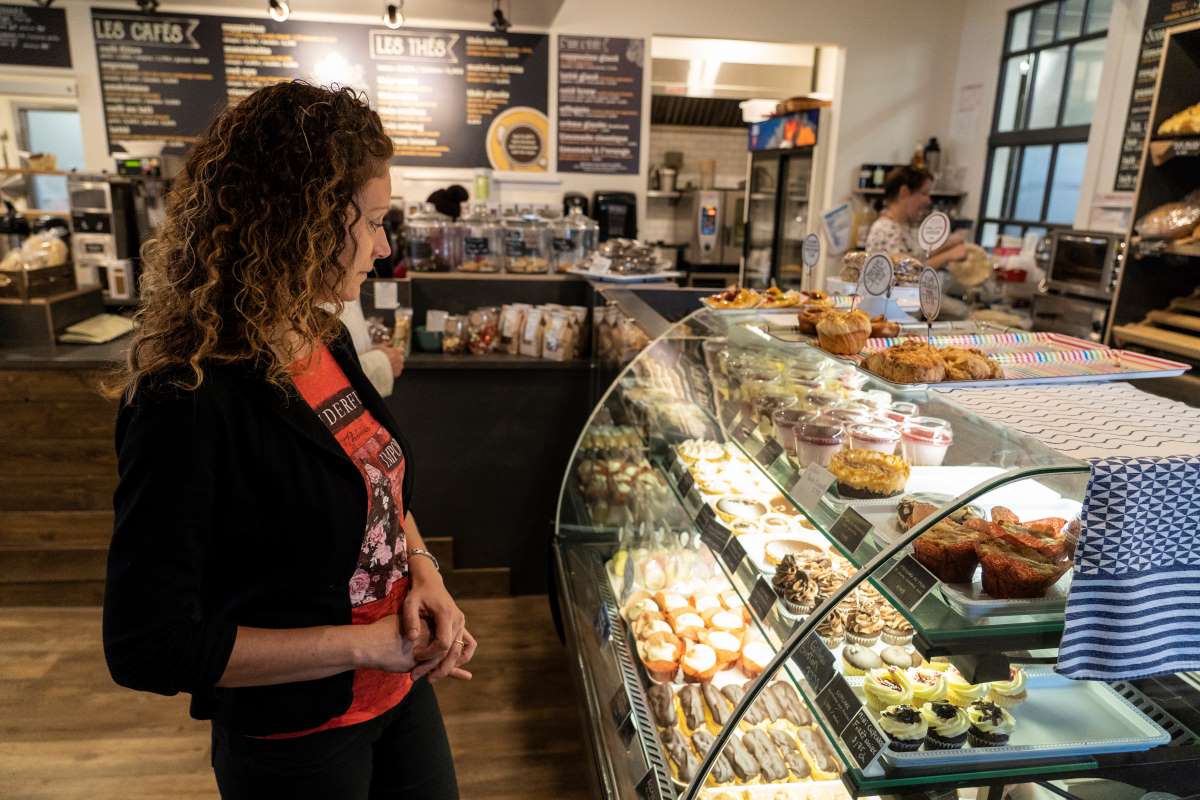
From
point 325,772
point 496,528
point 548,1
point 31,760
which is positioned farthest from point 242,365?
point 548,1

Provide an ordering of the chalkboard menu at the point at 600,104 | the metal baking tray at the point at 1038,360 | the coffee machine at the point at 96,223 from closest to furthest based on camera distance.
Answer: the metal baking tray at the point at 1038,360 < the coffee machine at the point at 96,223 < the chalkboard menu at the point at 600,104

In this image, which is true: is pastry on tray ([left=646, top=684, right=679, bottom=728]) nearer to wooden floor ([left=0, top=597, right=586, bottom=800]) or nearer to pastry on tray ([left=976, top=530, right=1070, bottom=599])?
wooden floor ([left=0, top=597, right=586, bottom=800])

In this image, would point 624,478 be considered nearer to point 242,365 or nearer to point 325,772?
point 325,772

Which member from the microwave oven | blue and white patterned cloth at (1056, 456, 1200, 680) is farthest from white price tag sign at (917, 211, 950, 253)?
the microwave oven

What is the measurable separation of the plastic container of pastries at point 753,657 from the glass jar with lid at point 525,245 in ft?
7.70

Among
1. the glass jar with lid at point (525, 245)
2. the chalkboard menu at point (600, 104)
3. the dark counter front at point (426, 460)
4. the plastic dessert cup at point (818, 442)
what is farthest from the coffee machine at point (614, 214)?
the plastic dessert cup at point (818, 442)

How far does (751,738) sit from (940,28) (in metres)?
7.13

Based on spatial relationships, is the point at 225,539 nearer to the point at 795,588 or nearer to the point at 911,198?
the point at 795,588

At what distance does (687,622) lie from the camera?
2.24 meters

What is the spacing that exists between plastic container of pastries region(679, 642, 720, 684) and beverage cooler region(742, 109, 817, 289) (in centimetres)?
528

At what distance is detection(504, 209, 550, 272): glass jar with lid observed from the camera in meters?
3.91

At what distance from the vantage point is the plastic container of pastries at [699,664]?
2.02 meters

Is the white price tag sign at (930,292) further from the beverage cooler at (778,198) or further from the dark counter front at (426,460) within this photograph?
the beverage cooler at (778,198)

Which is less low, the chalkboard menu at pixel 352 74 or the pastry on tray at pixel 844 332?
the chalkboard menu at pixel 352 74
